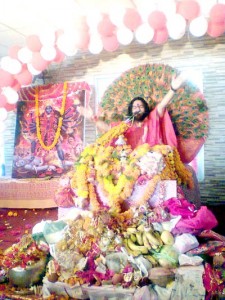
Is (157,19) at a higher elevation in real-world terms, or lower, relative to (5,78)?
higher

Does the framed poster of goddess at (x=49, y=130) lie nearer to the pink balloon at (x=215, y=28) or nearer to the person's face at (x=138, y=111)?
the person's face at (x=138, y=111)

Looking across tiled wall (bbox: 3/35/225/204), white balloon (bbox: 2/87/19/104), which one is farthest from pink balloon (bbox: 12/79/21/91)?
tiled wall (bbox: 3/35/225/204)

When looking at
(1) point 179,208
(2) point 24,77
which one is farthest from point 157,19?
(1) point 179,208

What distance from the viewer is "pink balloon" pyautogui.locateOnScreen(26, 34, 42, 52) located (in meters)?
4.84

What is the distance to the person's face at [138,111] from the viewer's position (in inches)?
197

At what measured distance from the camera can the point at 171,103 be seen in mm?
5211

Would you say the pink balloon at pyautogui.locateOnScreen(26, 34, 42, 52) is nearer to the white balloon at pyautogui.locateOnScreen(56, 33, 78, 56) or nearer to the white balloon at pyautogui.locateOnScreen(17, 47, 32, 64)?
the white balloon at pyautogui.locateOnScreen(17, 47, 32, 64)

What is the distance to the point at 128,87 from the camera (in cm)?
550

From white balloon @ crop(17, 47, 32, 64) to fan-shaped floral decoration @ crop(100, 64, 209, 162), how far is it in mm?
1349

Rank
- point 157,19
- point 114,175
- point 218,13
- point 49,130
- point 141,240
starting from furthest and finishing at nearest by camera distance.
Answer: point 49,130 → point 157,19 → point 218,13 → point 114,175 → point 141,240

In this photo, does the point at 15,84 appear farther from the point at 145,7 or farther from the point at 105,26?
the point at 145,7

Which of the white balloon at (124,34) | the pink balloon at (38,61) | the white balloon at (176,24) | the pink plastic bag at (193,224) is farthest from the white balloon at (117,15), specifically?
the pink plastic bag at (193,224)

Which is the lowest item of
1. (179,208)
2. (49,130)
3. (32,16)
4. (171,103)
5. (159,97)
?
(179,208)

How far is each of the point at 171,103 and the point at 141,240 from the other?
109 inches
